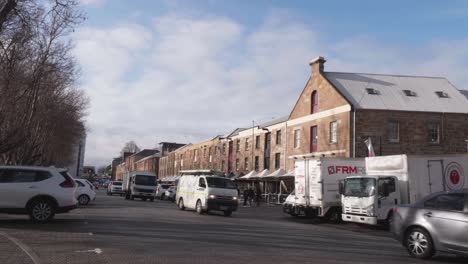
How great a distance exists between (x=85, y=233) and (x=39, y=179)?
3.26m

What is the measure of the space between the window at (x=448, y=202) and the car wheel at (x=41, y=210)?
36.6 feet

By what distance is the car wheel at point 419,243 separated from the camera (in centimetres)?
1159

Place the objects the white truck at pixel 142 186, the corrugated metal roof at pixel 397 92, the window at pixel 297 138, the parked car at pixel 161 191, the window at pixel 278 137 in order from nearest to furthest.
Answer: the corrugated metal roof at pixel 397 92 → the white truck at pixel 142 186 → the window at pixel 297 138 → the parked car at pixel 161 191 → the window at pixel 278 137

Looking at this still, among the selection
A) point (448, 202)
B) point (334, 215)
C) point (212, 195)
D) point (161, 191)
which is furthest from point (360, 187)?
point (161, 191)

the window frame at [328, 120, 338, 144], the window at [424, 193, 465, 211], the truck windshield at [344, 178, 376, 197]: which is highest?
the window frame at [328, 120, 338, 144]

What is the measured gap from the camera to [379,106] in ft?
136

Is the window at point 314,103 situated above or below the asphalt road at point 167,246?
A: above

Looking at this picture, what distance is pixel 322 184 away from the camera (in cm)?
2431

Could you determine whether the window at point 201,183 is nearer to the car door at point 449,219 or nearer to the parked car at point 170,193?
the car door at point 449,219

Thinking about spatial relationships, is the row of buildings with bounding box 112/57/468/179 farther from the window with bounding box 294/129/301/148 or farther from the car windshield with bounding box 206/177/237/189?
the car windshield with bounding box 206/177/237/189

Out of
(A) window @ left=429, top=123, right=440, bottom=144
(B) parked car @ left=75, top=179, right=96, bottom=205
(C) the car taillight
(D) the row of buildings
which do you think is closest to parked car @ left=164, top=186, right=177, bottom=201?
(D) the row of buildings

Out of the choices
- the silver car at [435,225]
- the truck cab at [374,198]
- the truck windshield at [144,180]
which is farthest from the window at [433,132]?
the silver car at [435,225]

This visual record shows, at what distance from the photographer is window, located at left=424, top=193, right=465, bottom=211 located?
448 inches

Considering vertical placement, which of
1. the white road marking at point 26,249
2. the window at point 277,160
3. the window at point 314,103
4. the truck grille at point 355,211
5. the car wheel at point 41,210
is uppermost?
the window at point 314,103
